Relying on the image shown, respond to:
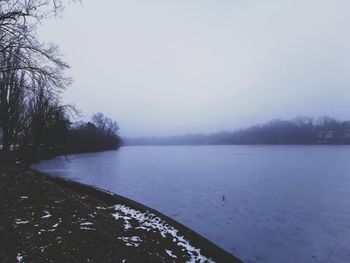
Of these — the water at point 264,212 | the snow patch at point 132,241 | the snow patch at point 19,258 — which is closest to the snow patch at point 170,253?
the snow patch at point 132,241

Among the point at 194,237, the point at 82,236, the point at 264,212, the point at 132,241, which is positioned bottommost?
the point at 264,212

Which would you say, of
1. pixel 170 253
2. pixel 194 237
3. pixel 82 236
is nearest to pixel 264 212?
pixel 194 237

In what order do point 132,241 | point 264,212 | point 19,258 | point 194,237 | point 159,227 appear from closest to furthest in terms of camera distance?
point 19,258
point 132,241
point 194,237
point 159,227
point 264,212

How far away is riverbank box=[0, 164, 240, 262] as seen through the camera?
4.50 m

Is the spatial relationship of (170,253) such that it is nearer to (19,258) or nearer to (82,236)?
(82,236)

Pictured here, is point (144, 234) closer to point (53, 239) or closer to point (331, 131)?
point (53, 239)

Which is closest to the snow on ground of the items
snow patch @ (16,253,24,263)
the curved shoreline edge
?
the curved shoreline edge

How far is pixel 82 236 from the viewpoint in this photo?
17.4 feet

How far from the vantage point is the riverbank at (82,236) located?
14.8 feet

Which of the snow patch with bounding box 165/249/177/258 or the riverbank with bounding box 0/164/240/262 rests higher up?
the riverbank with bounding box 0/164/240/262

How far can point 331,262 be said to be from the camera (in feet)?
22.3

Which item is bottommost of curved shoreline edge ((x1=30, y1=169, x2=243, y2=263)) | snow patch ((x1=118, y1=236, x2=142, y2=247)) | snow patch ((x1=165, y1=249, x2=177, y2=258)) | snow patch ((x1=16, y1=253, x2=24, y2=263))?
curved shoreline edge ((x1=30, y1=169, x2=243, y2=263))

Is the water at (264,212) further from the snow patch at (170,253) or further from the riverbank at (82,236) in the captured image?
the snow patch at (170,253)

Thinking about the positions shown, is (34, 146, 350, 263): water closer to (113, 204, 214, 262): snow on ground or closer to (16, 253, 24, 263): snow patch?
(113, 204, 214, 262): snow on ground
